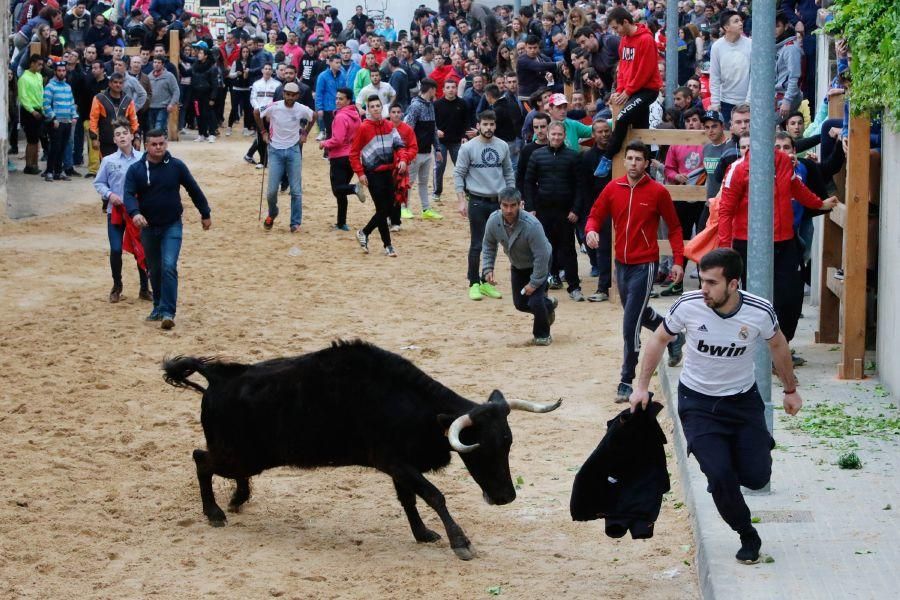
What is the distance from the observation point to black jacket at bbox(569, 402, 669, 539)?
296 inches

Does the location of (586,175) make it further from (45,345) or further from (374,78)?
Result: (374,78)

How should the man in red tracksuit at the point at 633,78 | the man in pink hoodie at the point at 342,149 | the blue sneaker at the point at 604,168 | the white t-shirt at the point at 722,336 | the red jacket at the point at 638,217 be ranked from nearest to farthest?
the white t-shirt at the point at 722,336 → the red jacket at the point at 638,217 → the man in red tracksuit at the point at 633,78 → the blue sneaker at the point at 604,168 → the man in pink hoodie at the point at 342,149

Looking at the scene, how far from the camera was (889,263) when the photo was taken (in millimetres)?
11430

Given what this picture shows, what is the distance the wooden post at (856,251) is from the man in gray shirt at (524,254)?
308cm

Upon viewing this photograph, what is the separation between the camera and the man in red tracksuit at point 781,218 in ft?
36.6

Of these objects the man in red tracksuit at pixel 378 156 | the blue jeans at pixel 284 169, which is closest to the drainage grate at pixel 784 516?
the man in red tracksuit at pixel 378 156

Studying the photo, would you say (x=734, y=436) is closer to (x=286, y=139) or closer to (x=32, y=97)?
(x=286, y=139)

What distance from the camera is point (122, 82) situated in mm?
23859

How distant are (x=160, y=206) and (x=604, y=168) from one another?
5.31 metres

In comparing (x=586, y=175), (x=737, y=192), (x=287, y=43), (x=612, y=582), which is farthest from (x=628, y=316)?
(x=287, y=43)

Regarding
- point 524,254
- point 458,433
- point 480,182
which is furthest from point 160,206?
point 458,433

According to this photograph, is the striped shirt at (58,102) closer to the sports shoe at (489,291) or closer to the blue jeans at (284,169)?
the blue jeans at (284,169)

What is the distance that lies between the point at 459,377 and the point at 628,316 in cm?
205

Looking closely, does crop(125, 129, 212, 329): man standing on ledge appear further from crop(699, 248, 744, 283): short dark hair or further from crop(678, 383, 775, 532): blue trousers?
crop(699, 248, 744, 283): short dark hair
